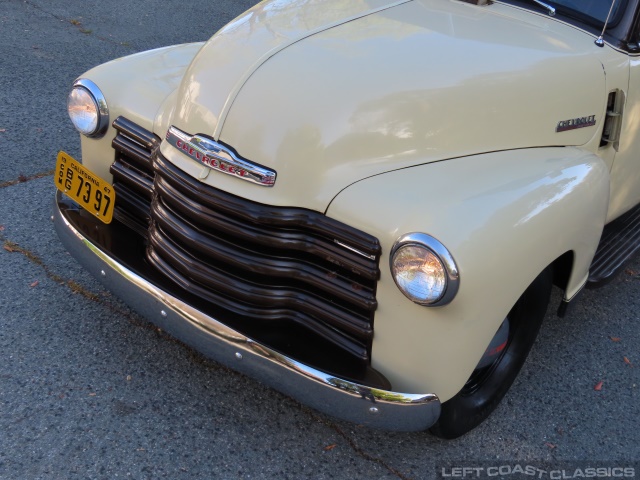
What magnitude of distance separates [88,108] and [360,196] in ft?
4.17

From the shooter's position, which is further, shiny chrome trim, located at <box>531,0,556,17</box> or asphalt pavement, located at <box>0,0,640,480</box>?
shiny chrome trim, located at <box>531,0,556,17</box>

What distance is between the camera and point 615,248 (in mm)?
3326

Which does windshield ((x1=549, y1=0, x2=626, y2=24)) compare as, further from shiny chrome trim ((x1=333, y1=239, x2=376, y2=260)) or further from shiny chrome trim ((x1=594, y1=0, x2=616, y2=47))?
shiny chrome trim ((x1=333, y1=239, x2=376, y2=260))

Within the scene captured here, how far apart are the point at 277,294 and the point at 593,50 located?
5.20 feet

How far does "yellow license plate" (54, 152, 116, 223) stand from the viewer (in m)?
2.76

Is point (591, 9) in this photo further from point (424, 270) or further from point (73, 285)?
point (73, 285)

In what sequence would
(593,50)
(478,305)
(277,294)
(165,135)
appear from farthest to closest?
(593,50), (165,135), (277,294), (478,305)

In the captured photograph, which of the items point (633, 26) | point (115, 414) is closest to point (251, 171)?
point (115, 414)

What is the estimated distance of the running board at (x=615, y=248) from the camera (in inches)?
122

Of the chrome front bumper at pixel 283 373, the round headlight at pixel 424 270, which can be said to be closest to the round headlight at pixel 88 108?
the chrome front bumper at pixel 283 373

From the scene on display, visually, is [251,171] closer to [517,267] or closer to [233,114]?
[233,114]

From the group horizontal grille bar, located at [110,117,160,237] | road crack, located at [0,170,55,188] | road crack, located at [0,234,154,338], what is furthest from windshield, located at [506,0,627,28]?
road crack, located at [0,170,55,188]

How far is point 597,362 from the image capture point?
3.28m

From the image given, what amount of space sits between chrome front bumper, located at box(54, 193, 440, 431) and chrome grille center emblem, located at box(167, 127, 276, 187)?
46 cm
